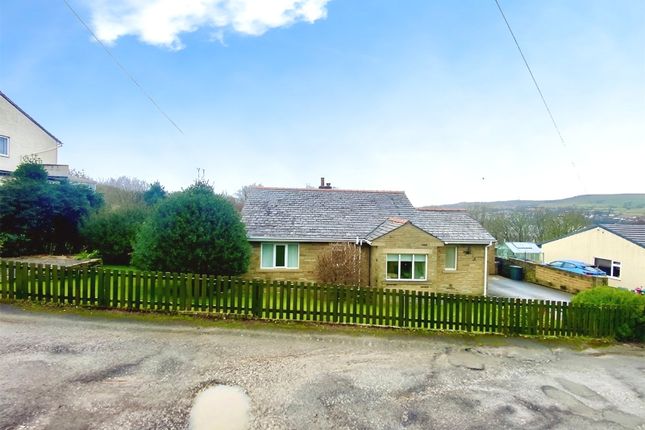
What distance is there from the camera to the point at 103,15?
41.5 ft

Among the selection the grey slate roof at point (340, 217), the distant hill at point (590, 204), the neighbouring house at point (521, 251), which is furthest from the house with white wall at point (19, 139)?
the distant hill at point (590, 204)

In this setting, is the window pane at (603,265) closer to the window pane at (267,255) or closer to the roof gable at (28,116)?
the window pane at (267,255)

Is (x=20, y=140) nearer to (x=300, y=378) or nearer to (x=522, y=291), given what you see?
(x=300, y=378)

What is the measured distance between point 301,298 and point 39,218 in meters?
14.3

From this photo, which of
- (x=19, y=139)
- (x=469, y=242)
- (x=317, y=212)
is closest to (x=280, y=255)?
(x=317, y=212)

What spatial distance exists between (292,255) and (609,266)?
2613cm

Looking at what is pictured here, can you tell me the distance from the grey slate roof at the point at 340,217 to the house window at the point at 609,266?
14951 mm

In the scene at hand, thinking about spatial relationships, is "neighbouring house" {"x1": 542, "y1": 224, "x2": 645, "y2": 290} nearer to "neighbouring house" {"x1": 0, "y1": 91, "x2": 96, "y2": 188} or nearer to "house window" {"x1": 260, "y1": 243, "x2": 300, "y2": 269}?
"house window" {"x1": 260, "y1": 243, "x2": 300, "y2": 269}

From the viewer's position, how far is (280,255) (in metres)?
19.8

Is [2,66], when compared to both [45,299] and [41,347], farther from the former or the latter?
[41,347]

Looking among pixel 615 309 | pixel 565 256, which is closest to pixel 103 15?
pixel 615 309

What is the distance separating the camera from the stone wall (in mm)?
23234

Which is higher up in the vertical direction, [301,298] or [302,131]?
[302,131]

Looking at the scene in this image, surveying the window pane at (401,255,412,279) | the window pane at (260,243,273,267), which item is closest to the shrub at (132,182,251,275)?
the window pane at (260,243,273,267)
